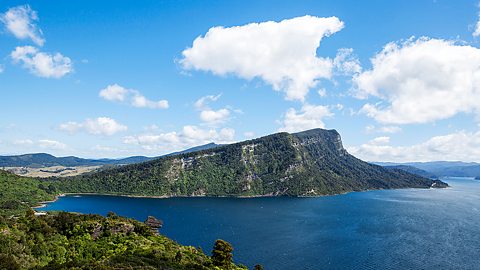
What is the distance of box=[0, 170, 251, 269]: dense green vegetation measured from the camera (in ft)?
192

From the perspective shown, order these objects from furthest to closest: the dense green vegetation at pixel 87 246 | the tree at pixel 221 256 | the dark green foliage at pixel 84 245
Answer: the tree at pixel 221 256 → the dense green vegetation at pixel 87 246 → the dark green foliage at pixel 84 245

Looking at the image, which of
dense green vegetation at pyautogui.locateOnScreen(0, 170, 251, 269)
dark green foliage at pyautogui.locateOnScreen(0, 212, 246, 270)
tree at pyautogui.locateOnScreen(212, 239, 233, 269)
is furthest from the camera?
tree at pyautogui.locateOnScreen(212, 239, 233, 269)

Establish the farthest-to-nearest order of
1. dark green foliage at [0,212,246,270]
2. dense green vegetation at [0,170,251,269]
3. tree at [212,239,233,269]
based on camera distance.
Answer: tree at [212,239,233,269], dense green vegetation at [0,170,251,269], dark green foliage at [0,212,246,270]

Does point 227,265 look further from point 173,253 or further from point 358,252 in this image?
point 358,252

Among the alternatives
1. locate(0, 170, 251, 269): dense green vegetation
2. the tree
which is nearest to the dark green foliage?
locate(0, 170, 251, 269): dense green vegetation

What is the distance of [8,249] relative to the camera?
59.9 meters

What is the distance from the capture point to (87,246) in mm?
72625

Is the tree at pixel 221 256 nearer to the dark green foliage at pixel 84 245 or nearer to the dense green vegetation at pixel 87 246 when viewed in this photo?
the dense green vegetation at pixel 87 246

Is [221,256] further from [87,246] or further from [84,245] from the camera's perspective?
[84,245]

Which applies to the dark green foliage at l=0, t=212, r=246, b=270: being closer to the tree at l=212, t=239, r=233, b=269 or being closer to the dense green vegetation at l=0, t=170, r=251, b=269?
the dense green vegetation at l=0, t=170, r=251, b=269

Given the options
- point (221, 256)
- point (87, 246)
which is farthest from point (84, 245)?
point (221, 256)

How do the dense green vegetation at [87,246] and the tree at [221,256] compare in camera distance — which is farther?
the tree at [221,256]

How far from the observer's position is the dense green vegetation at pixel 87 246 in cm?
5841

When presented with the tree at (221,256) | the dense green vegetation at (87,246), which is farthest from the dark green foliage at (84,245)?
the tree at (221,256)
